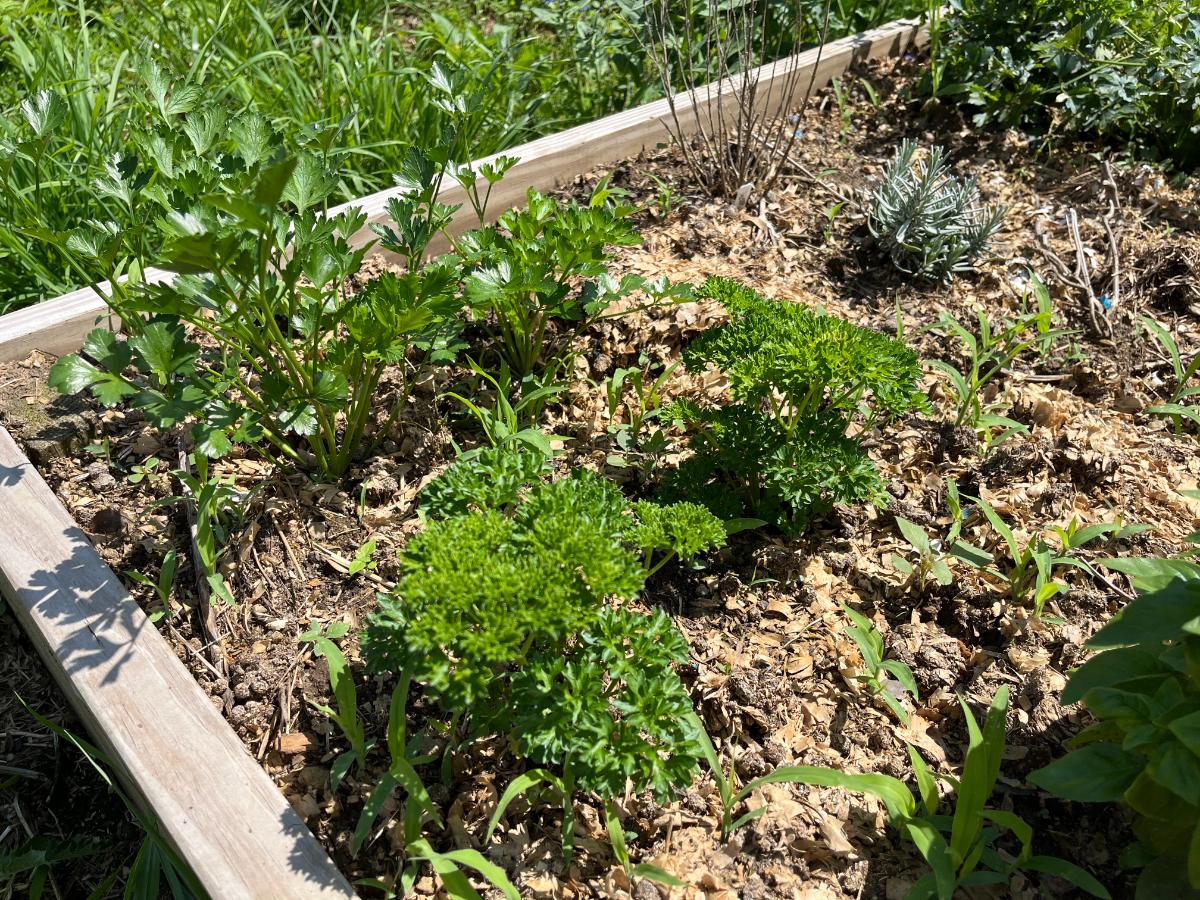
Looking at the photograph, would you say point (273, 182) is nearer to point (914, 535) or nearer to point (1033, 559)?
point (914, 535)

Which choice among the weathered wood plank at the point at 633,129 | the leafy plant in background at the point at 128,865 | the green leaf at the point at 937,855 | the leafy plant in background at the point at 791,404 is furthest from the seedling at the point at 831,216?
the leafy plant in background at the point at 128,865

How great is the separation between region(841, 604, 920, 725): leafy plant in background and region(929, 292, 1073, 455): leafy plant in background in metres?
0.73

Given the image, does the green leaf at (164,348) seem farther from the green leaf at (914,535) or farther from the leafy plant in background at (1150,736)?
the leafy plant in background at (1150,736)

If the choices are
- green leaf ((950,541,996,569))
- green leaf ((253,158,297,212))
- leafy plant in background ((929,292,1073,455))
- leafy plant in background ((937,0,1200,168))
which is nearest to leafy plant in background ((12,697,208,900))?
green leaf ((253,158,297,212))

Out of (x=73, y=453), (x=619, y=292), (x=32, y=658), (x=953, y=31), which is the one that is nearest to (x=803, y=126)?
(x=953, y=31)

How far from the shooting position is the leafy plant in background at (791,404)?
1843 millimetres

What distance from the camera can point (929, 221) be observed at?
111 inches

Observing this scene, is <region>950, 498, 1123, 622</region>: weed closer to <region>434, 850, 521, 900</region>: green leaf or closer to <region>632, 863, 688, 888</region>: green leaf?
<region>632, 863, 688, 888</region>: green leaf

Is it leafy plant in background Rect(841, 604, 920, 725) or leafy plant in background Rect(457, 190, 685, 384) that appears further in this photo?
leafy plant in background Rect(457, 190, 685, 384)

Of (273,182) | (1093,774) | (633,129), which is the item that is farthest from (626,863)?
(633,129)

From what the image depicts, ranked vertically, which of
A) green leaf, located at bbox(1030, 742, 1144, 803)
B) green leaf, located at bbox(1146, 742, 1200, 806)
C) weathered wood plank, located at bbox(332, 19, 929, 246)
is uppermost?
weathered wood plank, located at bbox(332, 19, 929, 246)

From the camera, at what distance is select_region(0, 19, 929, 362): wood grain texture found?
2.46m

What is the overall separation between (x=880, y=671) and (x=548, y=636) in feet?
2.82

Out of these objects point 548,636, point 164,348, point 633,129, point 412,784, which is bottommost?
point 412,784
